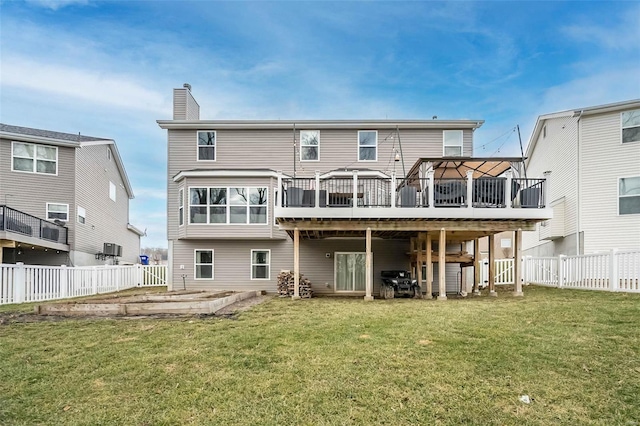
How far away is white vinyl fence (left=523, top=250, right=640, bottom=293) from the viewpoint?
10.3 metres

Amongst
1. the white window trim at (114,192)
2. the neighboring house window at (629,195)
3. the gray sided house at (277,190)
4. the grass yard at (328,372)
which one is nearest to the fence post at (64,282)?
the gray sided house at (277,190)

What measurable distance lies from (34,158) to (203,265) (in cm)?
998

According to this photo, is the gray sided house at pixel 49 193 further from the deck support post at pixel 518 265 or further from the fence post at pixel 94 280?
the deck support post at pixel 518 265

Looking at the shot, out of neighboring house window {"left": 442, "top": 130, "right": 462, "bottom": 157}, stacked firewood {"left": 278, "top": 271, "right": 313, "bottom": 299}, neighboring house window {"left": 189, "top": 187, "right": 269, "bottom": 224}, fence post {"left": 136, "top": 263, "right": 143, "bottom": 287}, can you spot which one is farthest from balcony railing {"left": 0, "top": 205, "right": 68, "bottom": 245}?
neighboring house window {"left": 442, "top": 130, "right": 462, "bottom": 157}

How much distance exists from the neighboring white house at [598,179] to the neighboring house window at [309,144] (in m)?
10.9

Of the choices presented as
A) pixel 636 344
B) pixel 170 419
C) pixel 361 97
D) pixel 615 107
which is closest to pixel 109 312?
pixel 170 419

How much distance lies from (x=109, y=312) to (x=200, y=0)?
1314cm

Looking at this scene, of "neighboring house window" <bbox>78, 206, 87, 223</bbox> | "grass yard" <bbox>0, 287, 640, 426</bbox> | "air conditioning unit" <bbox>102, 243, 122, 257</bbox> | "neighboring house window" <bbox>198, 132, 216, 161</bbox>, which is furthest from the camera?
"air conditioning unit" <bbox>102, 243, 122, 257</bbox>

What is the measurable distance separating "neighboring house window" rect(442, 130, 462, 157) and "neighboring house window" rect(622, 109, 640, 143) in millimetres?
6255

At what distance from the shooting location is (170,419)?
3629 millimetres

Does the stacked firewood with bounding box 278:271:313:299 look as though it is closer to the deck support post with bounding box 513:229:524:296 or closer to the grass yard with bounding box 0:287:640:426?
the grass yard with bounding box 0:287:640:426

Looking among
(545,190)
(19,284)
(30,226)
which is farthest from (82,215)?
(545,190)

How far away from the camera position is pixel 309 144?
15.5m

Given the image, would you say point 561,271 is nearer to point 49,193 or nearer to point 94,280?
point 94,280
